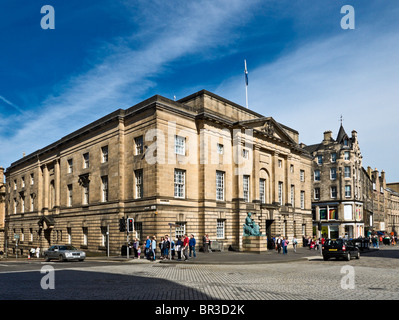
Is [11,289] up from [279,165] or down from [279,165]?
down

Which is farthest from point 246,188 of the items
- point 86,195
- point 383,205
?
point 383,205

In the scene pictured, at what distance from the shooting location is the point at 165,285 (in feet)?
46.4

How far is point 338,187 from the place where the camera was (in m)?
72.8

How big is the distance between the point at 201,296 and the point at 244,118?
30.8m

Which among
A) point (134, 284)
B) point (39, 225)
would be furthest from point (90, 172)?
point (134, 284)

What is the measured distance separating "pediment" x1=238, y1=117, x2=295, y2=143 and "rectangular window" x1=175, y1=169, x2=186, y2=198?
8302mm

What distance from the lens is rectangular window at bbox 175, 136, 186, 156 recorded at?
34.1 meters

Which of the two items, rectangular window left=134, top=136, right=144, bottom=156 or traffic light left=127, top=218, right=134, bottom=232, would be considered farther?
rectangular window left=134, top=136, right=144, bottom=156

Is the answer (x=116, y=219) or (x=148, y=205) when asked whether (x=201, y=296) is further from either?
(x=116, y=219)

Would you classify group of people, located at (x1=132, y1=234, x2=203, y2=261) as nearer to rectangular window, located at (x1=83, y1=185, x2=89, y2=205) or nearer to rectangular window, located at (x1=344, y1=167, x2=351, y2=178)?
rectangular window, located at (x1=83, y1=185, x2=89, y2=205)

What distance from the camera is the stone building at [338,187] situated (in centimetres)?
7200

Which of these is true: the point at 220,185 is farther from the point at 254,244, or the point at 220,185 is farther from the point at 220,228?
the point at 254,244

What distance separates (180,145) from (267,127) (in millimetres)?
12493

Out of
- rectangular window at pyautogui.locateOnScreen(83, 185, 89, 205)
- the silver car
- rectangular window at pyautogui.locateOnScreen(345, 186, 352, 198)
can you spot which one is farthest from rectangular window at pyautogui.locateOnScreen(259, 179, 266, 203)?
rectangular window at pyautogui.locateOnScreen(345, 186, 352, 198)
